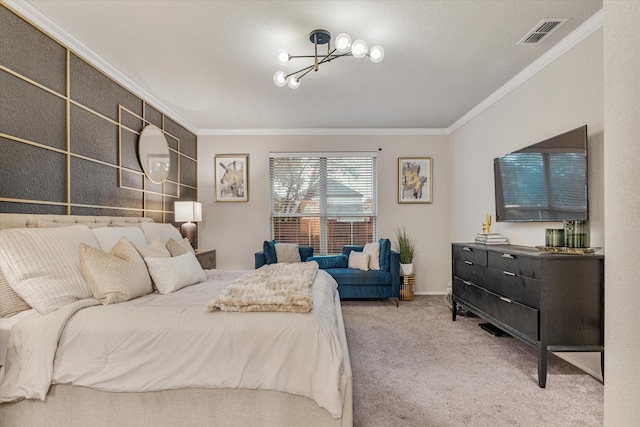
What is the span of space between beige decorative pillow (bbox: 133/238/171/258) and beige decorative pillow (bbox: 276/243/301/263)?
2227mm

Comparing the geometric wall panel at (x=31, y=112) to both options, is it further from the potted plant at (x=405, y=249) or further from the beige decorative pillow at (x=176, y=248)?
the potted plant at (x=405, y=249)

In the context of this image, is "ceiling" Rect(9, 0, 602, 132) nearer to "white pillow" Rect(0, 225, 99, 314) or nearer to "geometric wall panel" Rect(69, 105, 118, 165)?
"geometric wall panel" Rect(69, 105, 118, 165)

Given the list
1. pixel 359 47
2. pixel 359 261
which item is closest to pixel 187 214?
pixel 359 261

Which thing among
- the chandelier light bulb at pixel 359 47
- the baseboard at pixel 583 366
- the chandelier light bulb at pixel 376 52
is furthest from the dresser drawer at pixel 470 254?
the chandelier light bulb at pixel 359 47

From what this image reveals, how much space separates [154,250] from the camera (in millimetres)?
2674

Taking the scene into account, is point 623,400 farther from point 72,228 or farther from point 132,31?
point 132,31

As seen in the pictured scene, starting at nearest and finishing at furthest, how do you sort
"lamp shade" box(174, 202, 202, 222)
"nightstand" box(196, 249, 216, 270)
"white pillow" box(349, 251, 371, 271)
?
"nightstand" box(196, 249, 216, 270)
"lamp shade" box(174, 202, 202, 222)
"white pillow" box(349, 251, 371, 271)

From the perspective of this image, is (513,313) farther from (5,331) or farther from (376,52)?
(5,331)

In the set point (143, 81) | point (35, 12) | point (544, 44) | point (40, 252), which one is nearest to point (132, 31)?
point (35, 12)

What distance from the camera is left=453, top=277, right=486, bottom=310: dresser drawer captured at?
3.21m

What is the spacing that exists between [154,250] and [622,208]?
2821mm

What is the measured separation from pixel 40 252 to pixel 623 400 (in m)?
2.70

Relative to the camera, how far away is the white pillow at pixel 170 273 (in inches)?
95.4

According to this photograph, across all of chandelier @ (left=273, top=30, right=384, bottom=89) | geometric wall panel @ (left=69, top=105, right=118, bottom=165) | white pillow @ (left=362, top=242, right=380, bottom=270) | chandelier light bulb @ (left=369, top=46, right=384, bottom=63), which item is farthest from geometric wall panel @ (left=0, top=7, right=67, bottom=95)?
white pillow @ (left=362, top=242, right=380, bottom=270)
